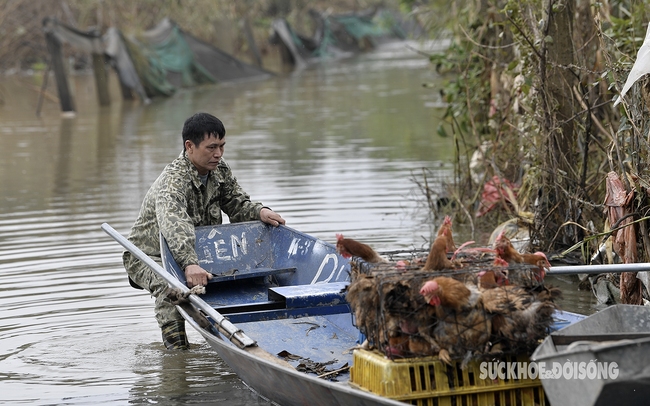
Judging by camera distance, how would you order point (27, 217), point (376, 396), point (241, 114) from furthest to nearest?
1. point (241, 114)
2. point (27, 217)
3. point (376, 396)

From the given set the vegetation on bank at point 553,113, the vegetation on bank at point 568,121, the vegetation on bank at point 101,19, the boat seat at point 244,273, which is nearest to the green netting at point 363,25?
the vegetation on bank at point 101,19

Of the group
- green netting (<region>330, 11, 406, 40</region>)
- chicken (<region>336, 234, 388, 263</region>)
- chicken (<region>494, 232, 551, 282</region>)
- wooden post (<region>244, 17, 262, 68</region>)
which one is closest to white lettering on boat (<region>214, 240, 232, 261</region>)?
chicken (<region>336, 234, 388, 263</region>)

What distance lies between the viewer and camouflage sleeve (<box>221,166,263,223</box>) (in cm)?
749

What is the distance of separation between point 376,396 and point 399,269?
0.63 metres

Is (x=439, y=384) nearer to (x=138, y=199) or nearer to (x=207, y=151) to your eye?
(x=207, y=151)

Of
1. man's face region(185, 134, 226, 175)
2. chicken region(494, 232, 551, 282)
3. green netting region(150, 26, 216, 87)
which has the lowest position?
chicken region(494, 232, 551, 282)

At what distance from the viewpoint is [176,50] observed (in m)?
28.3

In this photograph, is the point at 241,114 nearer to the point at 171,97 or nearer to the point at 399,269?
the point at 171,97

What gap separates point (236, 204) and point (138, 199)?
17.0 feet

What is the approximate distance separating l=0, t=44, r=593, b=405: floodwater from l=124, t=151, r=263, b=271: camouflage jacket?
0.73 m

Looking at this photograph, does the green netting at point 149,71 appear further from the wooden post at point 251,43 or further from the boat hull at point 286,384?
the boat hull at point 286,384

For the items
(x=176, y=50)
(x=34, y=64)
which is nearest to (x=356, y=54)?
(x=34, y=64)

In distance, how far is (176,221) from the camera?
6.67m

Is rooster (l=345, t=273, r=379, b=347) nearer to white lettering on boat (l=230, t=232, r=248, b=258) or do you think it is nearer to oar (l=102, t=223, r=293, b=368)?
oar (l=102, t=223, r=293, b=368)
